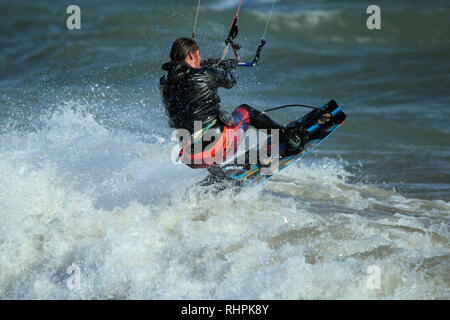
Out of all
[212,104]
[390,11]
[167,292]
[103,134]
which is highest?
[390,11]

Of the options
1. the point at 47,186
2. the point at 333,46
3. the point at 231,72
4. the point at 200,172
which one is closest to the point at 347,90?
the point at 333,46

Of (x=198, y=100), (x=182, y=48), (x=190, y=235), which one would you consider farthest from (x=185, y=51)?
(x=190, y=235)

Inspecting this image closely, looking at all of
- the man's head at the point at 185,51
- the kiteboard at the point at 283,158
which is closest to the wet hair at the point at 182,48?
the man's head at the point at 185,51

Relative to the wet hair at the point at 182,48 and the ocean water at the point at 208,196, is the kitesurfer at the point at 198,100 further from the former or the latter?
the ocean water at the point at 208,196

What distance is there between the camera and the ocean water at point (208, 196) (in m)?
3.88

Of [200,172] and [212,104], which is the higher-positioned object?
[212,104]

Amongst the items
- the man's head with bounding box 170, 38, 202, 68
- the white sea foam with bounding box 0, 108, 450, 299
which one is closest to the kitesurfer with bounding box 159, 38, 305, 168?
the man's head with bounding box 170, 38, 202, 68

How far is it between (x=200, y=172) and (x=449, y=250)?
3083mm

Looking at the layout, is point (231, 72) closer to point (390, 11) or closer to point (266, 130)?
point (266, 130)

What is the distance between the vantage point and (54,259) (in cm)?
417

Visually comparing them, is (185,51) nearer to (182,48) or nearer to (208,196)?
(182,48)

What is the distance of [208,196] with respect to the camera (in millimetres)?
5426

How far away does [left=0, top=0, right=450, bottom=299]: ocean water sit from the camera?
3883mm

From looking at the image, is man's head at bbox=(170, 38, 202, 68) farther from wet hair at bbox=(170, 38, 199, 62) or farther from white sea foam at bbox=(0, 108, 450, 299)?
white sea foam at bbox=(0, 108, 450, 299)
